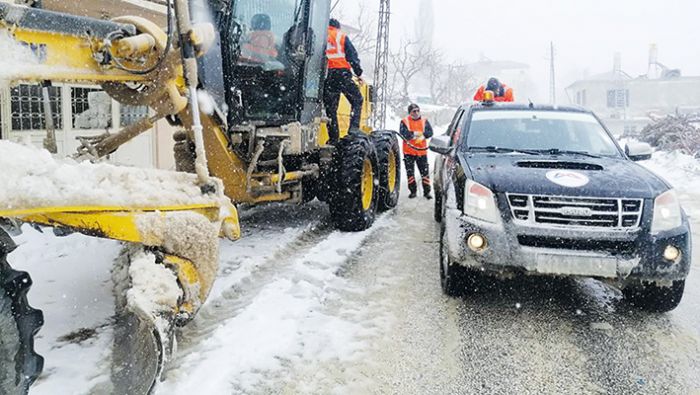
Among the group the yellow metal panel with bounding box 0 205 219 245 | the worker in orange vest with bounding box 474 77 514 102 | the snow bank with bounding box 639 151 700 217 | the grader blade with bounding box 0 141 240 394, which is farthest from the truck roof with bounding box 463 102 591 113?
the yellow metal panel with bounding box 0 205 219 245

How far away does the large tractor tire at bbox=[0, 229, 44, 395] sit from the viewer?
210 cm

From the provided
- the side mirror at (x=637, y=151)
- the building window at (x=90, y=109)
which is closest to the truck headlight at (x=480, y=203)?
the side mirror at (x=637, y=151)

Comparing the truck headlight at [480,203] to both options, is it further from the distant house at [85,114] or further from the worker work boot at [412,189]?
the worker work boot at [412,189]

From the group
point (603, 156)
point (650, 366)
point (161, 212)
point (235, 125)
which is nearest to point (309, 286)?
point (235, 125)

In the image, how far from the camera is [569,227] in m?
3.83

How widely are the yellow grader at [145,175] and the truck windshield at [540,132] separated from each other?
1.98m

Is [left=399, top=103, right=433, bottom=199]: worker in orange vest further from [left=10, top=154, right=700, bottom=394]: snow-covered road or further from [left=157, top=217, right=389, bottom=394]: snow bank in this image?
[left=157, top=217, right=389, bottom=394]: snow bank

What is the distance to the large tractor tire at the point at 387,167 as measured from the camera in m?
7.93

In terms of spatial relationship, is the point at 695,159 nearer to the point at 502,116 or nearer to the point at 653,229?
the point at 502,116

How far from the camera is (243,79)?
5.27 metres

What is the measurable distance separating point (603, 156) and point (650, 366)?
6.94 ft

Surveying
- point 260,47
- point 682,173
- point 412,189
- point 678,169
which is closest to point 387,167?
point 412,189

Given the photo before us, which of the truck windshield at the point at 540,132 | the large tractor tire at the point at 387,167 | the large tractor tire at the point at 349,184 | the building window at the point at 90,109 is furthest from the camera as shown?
the building window at the point at 90,109

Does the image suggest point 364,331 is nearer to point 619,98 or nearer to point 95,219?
point 95,219
